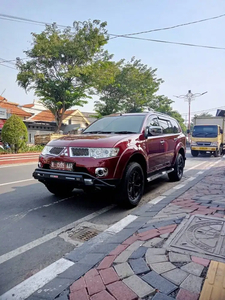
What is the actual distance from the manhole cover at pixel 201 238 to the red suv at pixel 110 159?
1192mm

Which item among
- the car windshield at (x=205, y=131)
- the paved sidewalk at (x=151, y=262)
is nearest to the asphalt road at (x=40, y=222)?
the paved sidewalk at (x=151, y=262)

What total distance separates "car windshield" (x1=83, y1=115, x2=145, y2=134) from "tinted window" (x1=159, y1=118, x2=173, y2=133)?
3.00 feet

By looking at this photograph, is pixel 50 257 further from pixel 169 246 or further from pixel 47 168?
pixel 47 168

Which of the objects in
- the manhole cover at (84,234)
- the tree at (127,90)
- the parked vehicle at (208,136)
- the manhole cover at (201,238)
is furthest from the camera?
the tree at (127,90)

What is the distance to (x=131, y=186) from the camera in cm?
409

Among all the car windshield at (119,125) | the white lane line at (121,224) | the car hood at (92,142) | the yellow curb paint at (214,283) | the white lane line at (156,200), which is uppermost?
the car windshield at (119,125)

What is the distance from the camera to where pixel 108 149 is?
3.67m

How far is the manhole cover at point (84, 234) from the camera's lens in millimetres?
2986

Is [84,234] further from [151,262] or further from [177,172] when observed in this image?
[177,172]

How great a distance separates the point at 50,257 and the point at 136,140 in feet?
8.12

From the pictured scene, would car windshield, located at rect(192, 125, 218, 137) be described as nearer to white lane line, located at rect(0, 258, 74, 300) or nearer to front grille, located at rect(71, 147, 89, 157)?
front grille, located at rect(71, 147, 89, 157)

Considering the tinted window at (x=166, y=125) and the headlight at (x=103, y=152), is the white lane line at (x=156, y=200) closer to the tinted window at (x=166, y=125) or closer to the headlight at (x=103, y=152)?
the headlight at (x=103, y=152)

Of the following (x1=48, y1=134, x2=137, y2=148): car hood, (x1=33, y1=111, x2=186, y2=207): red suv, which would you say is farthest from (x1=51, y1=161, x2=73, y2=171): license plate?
(x1=48, y1=134, x2=137, y2=148): car hood

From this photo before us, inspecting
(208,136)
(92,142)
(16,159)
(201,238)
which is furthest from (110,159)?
(208,136)
